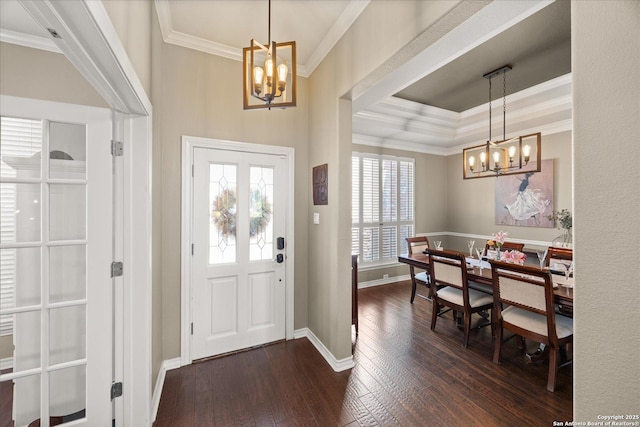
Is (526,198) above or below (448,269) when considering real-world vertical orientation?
above

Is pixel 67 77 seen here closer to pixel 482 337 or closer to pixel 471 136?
pixel 482 337

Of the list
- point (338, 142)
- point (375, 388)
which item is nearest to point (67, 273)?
point (338, 142)

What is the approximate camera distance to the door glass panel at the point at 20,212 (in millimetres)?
1389

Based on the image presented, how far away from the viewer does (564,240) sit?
3945 millimetres

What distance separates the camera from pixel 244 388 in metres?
2.12

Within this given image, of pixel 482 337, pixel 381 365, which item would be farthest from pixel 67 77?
pixel 482 337

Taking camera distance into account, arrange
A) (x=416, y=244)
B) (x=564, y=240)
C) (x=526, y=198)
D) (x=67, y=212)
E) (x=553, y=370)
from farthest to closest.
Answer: (x=526, y=198) < (x=416, y=244) < (x=564, y=240) < (x=553, y=370) < (x=67, y=212)

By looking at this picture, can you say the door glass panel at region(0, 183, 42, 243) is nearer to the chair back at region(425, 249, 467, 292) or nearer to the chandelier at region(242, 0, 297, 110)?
the chandelier at region(242, 0, 297, 110)

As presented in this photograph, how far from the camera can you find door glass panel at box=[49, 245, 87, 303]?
1462 millimetres

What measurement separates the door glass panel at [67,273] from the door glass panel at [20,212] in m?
0.14

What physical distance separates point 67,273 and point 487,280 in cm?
351

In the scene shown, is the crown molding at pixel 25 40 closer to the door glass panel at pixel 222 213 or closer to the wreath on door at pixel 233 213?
the door glass panel at pixel 222 213

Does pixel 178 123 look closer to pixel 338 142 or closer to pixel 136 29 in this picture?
pixel 136 29

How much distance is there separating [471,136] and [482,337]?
3.70m
